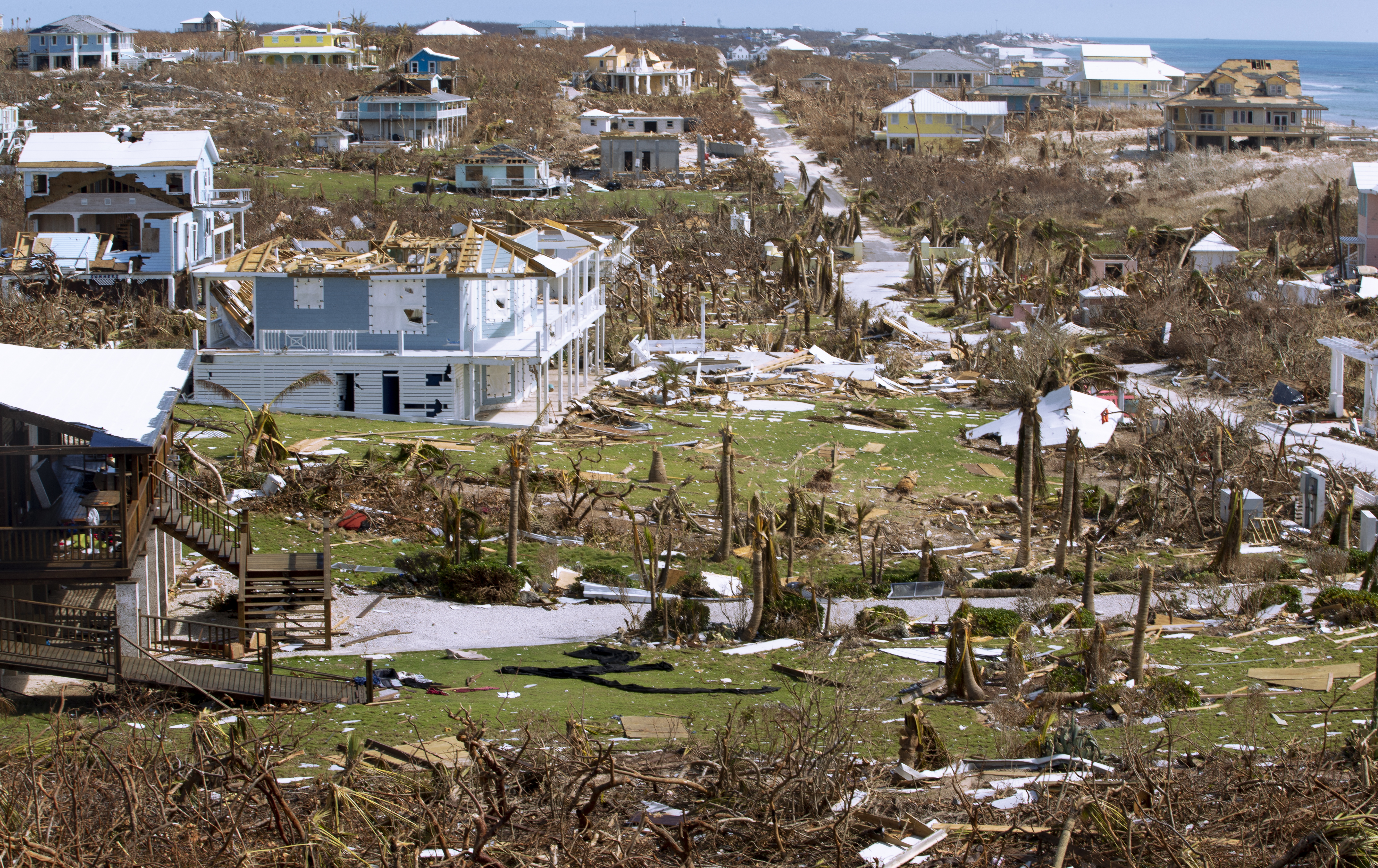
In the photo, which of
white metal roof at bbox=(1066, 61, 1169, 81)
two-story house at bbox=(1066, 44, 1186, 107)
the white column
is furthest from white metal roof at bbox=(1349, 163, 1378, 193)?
white metal roof at bbox=(1066, 61, 1169, 81)

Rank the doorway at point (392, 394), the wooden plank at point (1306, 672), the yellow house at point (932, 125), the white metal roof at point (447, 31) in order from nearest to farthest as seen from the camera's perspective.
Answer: the wooden plank at point (1306, 672) → the doorway at point (392, 394) → the yellow house at point (932, 125) → the white metal roof at point (447, 31)

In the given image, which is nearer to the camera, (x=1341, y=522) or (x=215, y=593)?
(x=215, y=593)

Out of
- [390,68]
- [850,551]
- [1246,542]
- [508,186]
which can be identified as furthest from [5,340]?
[390,68]

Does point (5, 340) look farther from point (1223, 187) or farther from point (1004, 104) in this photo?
point (1004, 104)

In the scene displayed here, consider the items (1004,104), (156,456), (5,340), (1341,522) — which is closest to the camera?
(156,456)

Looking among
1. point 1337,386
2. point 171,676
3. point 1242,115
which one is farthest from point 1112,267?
point 171,676

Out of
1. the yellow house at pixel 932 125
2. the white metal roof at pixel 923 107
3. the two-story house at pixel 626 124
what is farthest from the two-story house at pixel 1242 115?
the two-story house at pixel 626 124

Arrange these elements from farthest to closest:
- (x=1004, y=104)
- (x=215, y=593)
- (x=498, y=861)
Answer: (x=1004, y=104)
(x=215, y=593)
(x=498, y=861)

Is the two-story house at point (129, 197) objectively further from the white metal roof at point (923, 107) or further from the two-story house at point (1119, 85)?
the two-story house at point (1119, 85)
